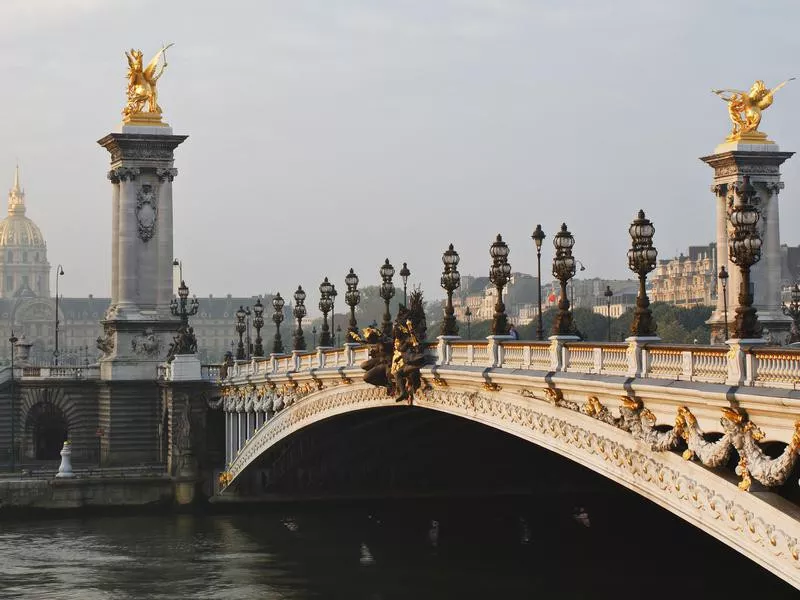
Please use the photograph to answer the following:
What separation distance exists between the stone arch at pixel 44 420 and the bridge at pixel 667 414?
142ft

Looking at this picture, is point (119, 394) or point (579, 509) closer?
point (579, 509)

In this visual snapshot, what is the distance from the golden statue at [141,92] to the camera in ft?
280

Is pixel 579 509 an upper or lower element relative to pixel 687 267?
lower

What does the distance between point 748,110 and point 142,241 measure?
29.2 metres

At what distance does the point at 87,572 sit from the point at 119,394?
1068 inches

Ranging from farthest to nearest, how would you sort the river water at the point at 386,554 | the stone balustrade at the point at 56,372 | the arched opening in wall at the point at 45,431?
the stone balustrade at the point at 56,372 < the arched opening in wall at the point at 45,431 < the river water at the point at 386,554

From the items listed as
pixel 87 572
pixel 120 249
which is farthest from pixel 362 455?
pixel 120 249

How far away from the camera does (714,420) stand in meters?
24.9

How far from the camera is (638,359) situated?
28.0 meters

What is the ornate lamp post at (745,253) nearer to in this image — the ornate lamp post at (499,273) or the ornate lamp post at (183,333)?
the ornate lamp post at (499,273)

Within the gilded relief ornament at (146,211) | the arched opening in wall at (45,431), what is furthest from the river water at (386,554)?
the gilded relief ornament at (146,211)

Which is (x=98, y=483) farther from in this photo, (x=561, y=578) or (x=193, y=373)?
(x=561, y=578)

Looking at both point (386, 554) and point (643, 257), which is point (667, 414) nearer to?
point (643, 257)

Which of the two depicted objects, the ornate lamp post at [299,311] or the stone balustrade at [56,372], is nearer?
the ornate lamp post at [299,311]
